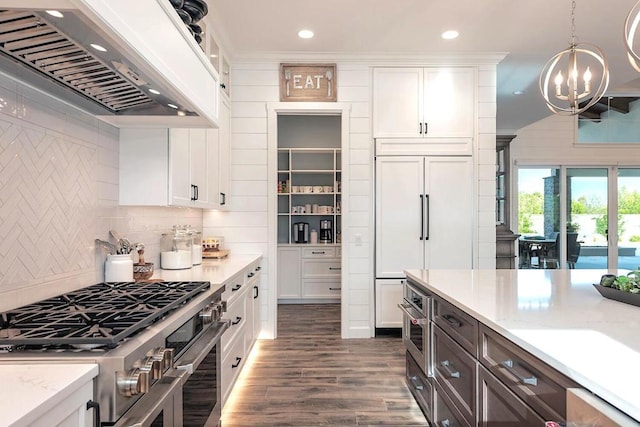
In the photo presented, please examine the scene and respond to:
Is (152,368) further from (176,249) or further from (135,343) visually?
(176,249)

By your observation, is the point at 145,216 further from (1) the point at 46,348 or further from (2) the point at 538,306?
(2) the point at 538,306

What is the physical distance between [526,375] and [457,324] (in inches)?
24.2

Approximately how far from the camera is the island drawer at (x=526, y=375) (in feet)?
3.60

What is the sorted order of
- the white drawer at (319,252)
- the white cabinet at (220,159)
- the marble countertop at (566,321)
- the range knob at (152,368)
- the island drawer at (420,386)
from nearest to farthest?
the marble countertop at (566,321) < the range knob at (152,368) < the island drawer at (420,386) < the white cabinet at (220,159) < the white drawer at (319,252)

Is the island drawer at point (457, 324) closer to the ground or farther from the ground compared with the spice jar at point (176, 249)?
closer to the ground

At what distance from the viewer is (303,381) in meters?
3.08

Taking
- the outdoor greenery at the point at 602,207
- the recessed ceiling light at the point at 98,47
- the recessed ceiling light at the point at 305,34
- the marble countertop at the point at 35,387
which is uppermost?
the recessed ceiling light at the point at 305,34

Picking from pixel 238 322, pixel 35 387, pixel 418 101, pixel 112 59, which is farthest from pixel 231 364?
pixel 418 101

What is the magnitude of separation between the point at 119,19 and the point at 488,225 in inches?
155

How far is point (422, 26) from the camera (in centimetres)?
352

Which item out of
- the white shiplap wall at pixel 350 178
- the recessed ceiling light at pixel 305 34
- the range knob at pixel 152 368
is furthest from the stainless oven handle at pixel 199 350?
the recessed ceiling light at pixel 305 34

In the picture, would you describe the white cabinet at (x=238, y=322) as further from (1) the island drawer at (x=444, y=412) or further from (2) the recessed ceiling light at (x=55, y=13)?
(2) the recessed ceiling light at (x=55, y=13)

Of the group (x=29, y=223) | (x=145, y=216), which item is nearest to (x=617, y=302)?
(x=29, y=223)

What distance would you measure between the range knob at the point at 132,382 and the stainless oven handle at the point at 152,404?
3.1 inches
